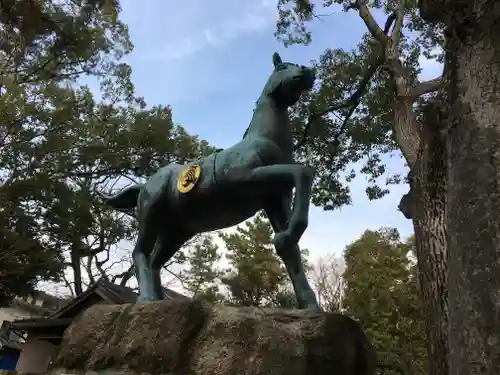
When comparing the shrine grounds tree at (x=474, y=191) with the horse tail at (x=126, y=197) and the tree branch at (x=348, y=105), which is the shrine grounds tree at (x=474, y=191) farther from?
the tree branch at (x=348, y=105)

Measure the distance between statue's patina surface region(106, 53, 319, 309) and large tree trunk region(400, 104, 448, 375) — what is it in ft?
6.17

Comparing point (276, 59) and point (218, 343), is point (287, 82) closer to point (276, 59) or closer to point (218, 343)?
point (276, 59)

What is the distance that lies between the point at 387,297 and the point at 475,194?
41.2 ft

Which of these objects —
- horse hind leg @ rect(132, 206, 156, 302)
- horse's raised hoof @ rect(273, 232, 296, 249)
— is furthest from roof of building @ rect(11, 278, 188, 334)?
horse's raised hoof @ rect(273, 232, 296, 249)

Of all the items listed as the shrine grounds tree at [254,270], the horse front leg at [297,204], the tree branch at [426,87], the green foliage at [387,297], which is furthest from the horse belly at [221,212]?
the shrine grounds tree at [254,270]

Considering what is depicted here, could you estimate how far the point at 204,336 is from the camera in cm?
273

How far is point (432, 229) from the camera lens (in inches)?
209

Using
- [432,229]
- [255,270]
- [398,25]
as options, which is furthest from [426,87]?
[255,270]

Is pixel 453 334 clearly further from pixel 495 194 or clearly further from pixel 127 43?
pixel 127 43

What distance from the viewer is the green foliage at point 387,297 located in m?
12.8

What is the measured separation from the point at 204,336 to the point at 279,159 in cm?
135

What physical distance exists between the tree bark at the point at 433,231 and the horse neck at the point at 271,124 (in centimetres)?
185

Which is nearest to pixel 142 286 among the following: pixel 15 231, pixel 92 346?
pixel 92 346

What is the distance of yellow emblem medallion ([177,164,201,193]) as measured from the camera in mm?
3629
